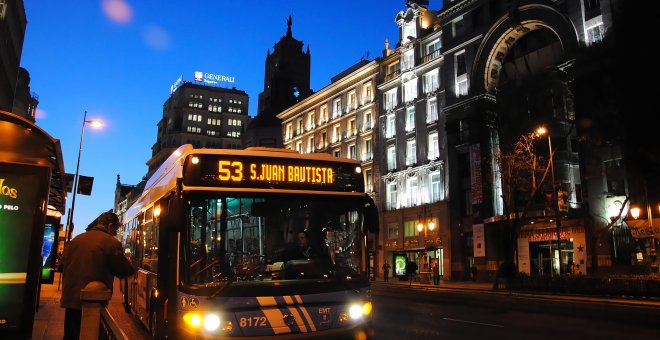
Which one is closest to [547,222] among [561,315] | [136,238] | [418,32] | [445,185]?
[445,185]

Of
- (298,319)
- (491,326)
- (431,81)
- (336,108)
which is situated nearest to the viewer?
(298,319)

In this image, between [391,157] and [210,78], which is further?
[210,78]

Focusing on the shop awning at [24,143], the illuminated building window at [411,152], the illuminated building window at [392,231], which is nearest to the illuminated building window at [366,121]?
the illuminated building window at [411,152]

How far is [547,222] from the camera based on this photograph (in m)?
34.9

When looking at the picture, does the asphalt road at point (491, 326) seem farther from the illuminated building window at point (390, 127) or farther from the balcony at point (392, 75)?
the balcony at point (392, 75)

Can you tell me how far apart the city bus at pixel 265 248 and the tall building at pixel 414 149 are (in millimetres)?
36604

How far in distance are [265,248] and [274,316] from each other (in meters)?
0.89

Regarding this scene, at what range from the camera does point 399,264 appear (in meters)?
48.3

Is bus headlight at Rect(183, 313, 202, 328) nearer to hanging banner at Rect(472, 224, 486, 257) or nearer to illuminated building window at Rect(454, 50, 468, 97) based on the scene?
hanging banner at Rect(472, 224, 486, 257)

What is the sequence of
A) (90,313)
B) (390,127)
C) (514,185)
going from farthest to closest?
(390,127)
(514,185)
(90,313)

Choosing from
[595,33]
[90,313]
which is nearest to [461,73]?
[595,33]

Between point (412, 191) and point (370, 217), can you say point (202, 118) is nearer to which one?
point (412, 191)

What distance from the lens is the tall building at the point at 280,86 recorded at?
278ft

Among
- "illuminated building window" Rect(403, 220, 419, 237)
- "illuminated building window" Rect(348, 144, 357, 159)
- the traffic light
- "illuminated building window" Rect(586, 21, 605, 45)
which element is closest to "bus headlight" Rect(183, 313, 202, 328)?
the traffic light
